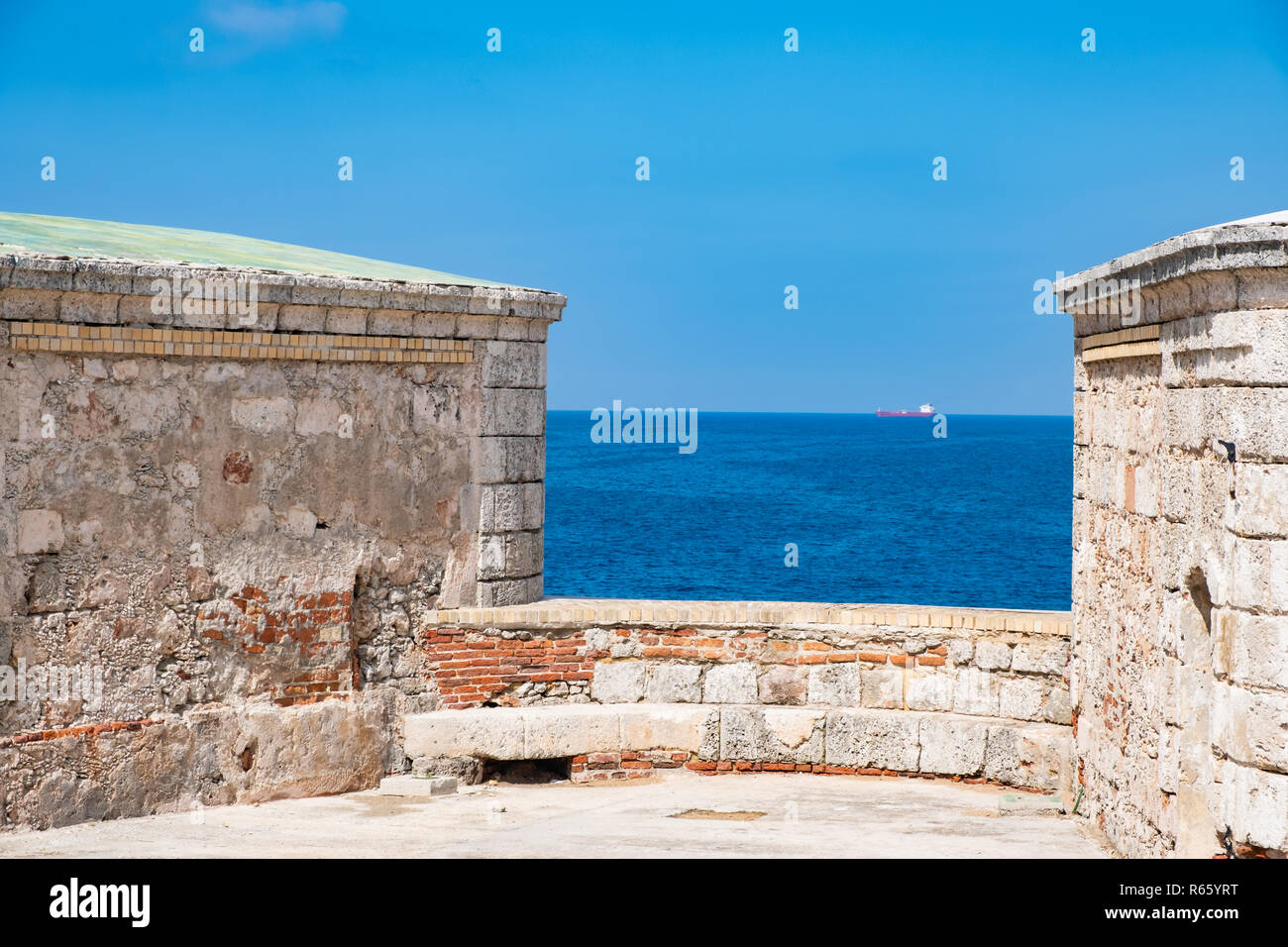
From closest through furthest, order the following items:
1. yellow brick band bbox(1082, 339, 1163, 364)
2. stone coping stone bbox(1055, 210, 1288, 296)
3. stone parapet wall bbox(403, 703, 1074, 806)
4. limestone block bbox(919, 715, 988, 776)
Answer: stone coping stone bbox(1055, 210, 1288, 296)
yellow brick band bbox(1082, 339, 1163, 364)
limestone block bbox(919, 715, 988, 776)
stone parapet wall bbox(403, 703, 1074, 806)

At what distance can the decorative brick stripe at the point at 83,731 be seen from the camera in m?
7.59

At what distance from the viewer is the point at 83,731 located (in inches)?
307

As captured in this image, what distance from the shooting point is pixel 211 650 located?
8281mm

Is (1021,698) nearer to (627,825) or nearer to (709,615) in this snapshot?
(709,615)

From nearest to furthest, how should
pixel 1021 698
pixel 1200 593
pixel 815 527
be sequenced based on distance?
pixel 1200 593 < pixel 1021 698 < pixel 815 527

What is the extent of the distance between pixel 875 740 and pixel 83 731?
15.3 ft

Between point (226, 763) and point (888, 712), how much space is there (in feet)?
13.3

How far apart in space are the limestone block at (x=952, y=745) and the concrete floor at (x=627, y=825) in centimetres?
12

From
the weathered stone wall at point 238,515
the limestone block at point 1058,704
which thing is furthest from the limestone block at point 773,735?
the weathered stone wall at point 238,515

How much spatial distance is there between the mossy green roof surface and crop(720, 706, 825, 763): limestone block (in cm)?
322

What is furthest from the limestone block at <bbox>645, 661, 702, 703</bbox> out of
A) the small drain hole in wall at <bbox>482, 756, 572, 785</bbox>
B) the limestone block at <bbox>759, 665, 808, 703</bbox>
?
the small drain hole in wall at <bbox>482, 756, 572, 785</bbox>

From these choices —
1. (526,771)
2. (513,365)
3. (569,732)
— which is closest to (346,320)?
(513,365)

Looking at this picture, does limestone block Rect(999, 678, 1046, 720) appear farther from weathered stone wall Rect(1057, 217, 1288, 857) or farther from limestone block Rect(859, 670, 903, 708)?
weathered stone wall Rect(1057, 217, 1288, 857)

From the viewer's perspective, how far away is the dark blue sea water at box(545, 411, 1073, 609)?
49.3 metres
